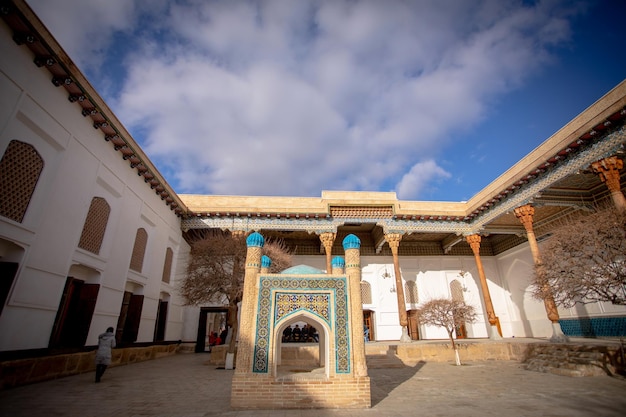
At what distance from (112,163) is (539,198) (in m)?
15.4

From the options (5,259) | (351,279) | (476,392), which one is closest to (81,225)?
(5,259)

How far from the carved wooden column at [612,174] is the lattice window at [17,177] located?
1469 centimetres

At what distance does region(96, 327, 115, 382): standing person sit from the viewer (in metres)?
7.04

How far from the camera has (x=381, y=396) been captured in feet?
19.5

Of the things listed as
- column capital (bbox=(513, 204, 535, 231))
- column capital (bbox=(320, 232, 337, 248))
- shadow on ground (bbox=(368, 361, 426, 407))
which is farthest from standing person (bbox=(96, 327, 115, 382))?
column capital (bbox=(513, 204, 535, 231))

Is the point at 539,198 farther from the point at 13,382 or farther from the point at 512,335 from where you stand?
the point at 13,382

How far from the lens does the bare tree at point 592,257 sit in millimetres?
6887

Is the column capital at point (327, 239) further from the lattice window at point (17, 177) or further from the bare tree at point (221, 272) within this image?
the lattice window at point (17, 177)

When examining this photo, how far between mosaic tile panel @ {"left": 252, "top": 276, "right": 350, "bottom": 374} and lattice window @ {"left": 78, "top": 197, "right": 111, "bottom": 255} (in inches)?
231

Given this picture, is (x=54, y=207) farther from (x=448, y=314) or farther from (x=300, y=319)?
(x=448, y=314)

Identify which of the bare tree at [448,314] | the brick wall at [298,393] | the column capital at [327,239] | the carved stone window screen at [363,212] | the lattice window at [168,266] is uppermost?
the carved stone window screen at [363,212]

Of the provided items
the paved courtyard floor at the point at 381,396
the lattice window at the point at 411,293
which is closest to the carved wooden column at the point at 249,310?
the paved courtyard floor at the point at 381,396

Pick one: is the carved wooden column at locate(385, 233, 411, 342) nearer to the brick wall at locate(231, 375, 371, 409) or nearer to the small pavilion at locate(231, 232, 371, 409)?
the small pavilion at locate(231, 232, 371, 409)

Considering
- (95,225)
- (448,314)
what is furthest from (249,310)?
(448,314)
